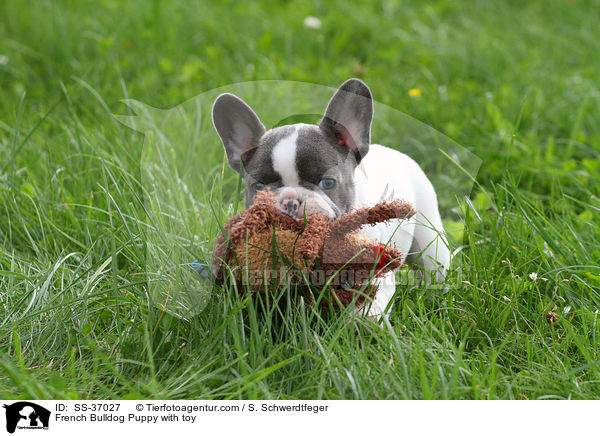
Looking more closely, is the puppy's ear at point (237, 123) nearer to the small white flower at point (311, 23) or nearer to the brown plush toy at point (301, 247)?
the brown plush toy at point (301, 247)

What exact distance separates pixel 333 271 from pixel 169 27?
3841 millimetres

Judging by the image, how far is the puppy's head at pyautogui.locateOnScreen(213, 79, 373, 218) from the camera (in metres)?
1.97

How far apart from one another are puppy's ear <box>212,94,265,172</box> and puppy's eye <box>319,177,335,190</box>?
0.27 m

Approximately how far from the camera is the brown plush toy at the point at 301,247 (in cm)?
189

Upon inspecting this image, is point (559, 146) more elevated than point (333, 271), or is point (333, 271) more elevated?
point (333, 271)

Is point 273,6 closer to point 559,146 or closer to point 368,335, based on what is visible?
point 559,146

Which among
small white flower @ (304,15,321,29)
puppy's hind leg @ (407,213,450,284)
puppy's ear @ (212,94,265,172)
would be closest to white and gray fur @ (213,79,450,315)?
puppy's ear @ (212,94,265,172)

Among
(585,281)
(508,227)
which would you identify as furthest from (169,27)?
(585,281)

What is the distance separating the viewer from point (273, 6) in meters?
6.08
